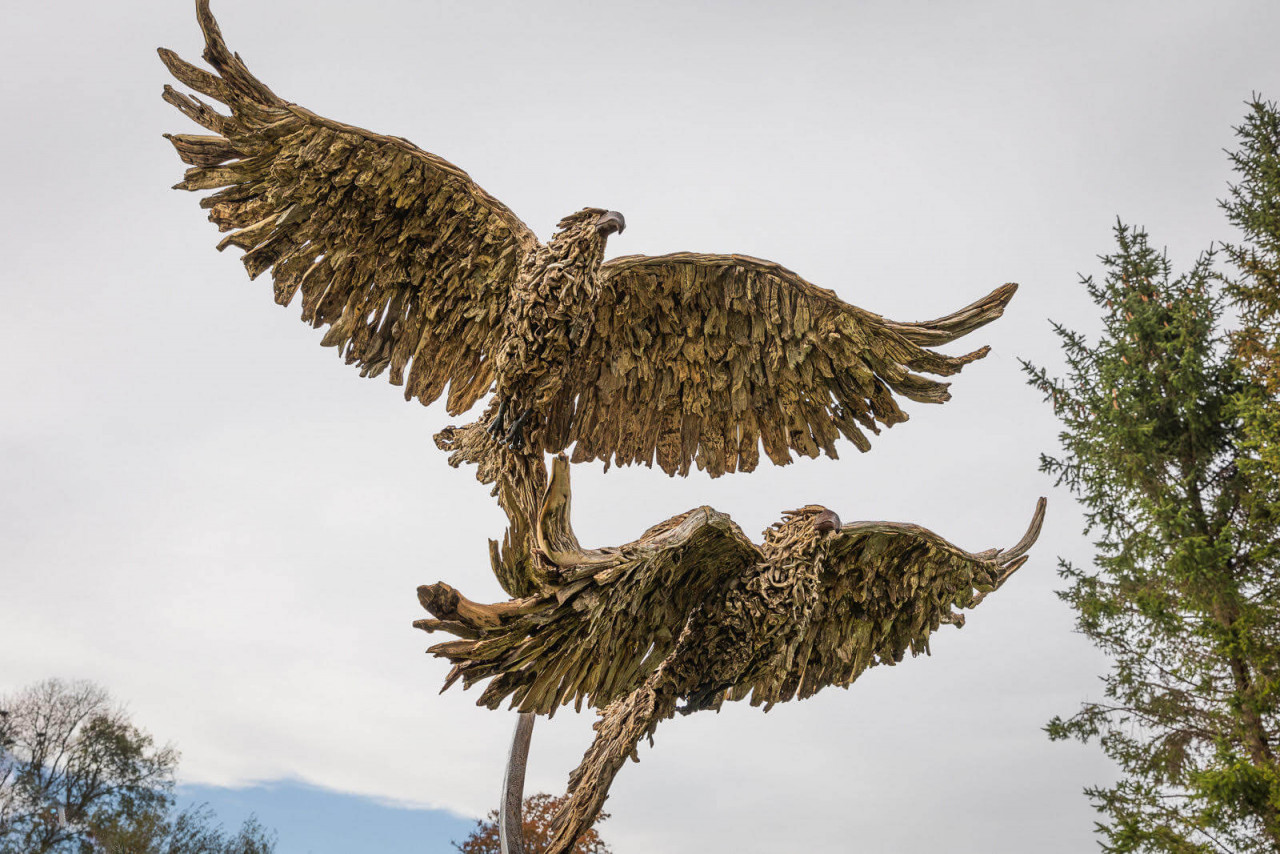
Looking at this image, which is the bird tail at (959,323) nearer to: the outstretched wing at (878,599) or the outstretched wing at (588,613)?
the outstretched wing at (878,599)

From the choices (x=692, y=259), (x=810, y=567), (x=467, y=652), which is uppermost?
(x=692, y=259)

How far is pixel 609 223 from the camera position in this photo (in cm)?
371

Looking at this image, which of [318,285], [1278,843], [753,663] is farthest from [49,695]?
[1278,843]

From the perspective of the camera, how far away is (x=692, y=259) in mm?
3975

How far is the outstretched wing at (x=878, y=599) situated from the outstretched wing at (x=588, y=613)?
54 cm

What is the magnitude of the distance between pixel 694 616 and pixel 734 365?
47.1 inches

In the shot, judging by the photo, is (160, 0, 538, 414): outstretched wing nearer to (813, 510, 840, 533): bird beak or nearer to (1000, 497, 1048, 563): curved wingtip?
(813, 510, 840, 533): bird beak

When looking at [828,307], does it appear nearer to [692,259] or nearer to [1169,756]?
[692,259]

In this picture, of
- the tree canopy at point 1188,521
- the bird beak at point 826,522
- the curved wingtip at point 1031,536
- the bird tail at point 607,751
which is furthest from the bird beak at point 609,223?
the tree canopy at point 1188,521

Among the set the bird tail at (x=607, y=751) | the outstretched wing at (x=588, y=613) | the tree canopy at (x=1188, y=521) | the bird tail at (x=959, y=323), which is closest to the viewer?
the outstretched wing at (x=588, y=613)

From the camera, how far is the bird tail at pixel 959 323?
404 centimetres

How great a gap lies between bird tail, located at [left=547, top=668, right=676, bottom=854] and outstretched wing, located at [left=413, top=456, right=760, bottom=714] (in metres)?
0.08

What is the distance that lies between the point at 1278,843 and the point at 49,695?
16.1 meters

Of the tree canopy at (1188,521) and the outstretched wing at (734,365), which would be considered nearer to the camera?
the outstretched wing at (734,365)
